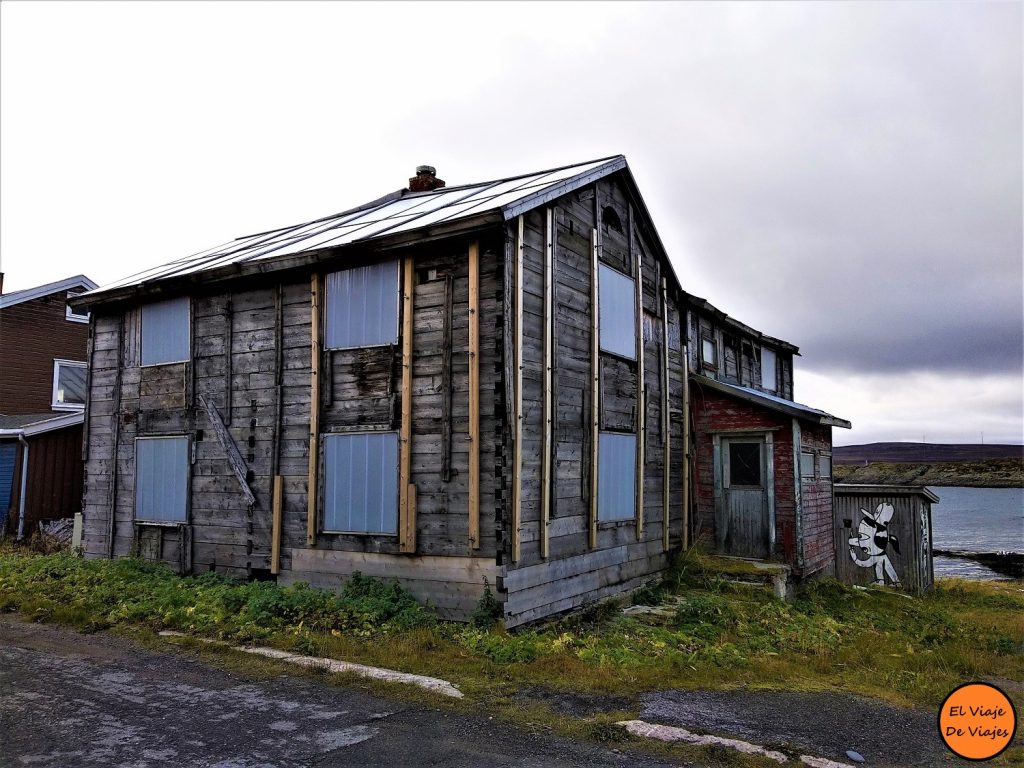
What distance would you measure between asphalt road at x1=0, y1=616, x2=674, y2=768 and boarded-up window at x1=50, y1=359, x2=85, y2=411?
20.1 metres

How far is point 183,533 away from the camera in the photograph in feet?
45.3

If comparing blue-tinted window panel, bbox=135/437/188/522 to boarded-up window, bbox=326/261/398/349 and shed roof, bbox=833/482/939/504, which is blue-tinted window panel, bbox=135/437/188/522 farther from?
shed roof, bbox=833/482/939/504

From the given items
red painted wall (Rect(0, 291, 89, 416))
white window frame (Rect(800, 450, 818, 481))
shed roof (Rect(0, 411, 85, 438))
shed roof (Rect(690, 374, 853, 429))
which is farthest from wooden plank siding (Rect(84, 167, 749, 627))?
red painted wall (Rect(0, 291, 89, 416))

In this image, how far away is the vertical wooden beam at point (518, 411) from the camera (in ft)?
34.6

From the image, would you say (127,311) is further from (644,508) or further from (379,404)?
(644,508)

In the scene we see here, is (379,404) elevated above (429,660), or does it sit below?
above

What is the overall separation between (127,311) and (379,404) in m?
7.21

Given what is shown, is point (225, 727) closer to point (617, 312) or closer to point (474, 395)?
point (474, 395)

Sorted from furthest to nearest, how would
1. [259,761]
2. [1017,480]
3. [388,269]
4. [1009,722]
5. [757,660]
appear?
[1017,480] < [388,269] < [757,660] < [259,761] < [1009,722]

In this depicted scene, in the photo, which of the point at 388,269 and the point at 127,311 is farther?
the point at 127,311

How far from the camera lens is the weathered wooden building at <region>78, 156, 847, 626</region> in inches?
429

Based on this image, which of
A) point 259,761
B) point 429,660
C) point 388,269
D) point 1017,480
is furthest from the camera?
point 1017,480

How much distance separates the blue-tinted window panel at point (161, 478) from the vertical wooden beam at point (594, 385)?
760cm

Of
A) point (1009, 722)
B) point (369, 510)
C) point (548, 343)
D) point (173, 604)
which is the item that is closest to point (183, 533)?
point (173, 604)
